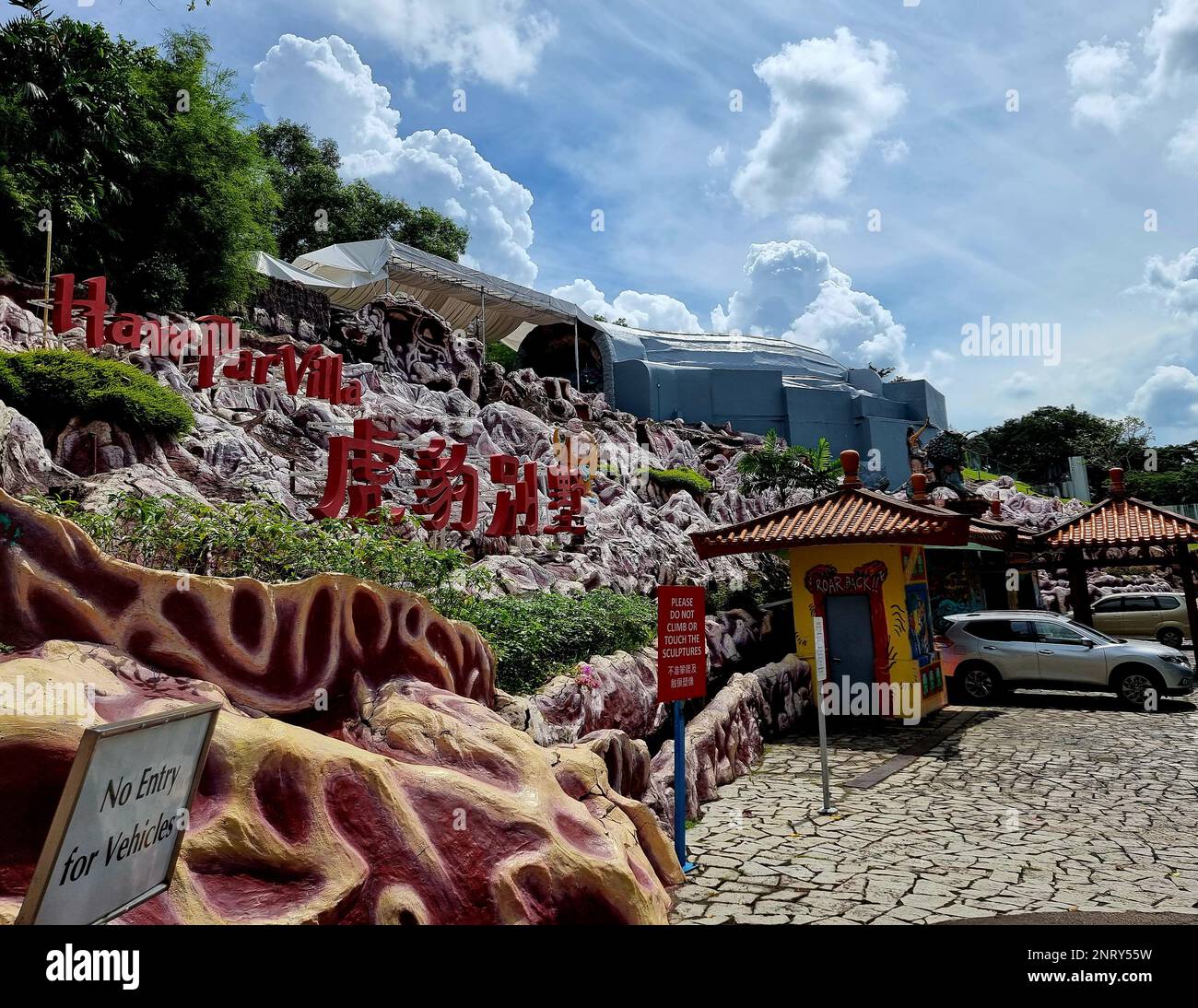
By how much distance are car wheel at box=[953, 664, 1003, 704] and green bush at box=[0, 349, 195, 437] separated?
45.3 ft

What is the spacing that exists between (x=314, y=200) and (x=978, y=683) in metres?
37.6

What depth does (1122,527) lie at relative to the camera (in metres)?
13.9

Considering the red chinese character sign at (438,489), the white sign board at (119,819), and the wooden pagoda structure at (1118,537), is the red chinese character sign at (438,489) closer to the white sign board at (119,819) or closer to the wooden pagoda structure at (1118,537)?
the white sign board at (119,819)

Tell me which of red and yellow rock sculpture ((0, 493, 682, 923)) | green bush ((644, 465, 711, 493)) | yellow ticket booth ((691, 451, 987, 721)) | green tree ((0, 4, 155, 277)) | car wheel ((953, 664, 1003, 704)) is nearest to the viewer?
red and yellow rock sculpture ((0, 493, 682, 923))

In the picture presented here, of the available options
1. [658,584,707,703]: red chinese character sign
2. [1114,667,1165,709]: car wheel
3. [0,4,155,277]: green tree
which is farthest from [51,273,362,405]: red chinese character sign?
[1114,667,1165,709]: car wheel

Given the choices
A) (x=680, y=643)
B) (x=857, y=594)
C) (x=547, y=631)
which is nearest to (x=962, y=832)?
(x=680, y=643)

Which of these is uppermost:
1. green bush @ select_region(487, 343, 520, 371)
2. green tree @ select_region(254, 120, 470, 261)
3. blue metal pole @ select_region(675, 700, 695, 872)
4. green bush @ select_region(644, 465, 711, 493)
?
green tree @ select_region(254, 120, 470, 261)

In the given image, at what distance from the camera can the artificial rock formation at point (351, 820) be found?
2855mm

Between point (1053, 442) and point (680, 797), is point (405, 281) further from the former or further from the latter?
point (1053, 442)

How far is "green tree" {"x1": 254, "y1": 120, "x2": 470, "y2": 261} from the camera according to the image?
3847 cm

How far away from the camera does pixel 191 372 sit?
695 inches

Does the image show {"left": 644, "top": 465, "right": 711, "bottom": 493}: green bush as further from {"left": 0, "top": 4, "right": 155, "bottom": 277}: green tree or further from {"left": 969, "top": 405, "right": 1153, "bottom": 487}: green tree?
{"left": 969, "top": 405, "right": 1153, "bottom": 487}: green tree
